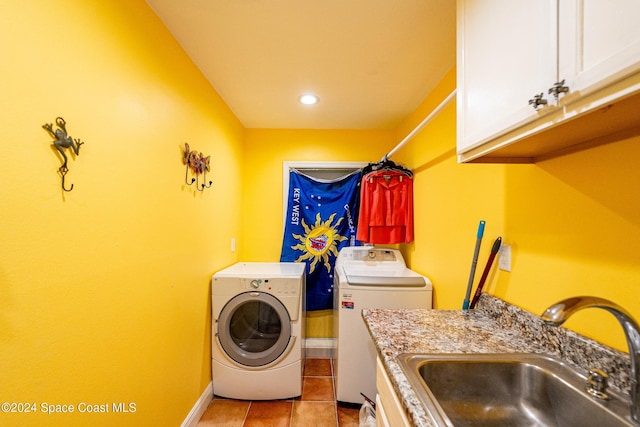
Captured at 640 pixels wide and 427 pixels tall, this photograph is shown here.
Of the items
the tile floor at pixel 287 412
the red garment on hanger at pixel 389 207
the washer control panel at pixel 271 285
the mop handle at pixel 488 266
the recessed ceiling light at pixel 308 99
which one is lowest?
the tile floor at pixel 287 412

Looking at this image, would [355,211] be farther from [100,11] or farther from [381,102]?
[100,11]

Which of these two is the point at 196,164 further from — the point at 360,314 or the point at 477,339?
the point at 477,339

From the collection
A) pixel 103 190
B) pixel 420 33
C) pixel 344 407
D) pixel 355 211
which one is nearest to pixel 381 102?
pixel 420 33

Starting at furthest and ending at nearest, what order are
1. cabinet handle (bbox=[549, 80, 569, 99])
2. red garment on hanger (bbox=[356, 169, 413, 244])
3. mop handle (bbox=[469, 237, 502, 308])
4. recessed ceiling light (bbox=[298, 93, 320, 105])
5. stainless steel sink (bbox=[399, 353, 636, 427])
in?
red garment on hanger (bbox=[356, 169, 413, 244])
recessed ceiling light (bbox=[298, 93, 320, 105])
mop handle (bbox=[469, 237, 502, 308])
stainless steel sink (bbox=[399, 353, 636, 427])
cabinet handle (bbox=[549, 80, 569, 99])

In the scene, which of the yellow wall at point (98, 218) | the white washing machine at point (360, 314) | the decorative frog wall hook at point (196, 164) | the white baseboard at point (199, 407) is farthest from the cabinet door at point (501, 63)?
the white baseboard at point (199, 407)

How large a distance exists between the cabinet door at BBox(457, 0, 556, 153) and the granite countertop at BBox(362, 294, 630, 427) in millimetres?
711

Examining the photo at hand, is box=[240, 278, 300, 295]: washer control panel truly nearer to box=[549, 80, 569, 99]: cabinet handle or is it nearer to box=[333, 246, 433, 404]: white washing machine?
box=[333, 246, 433, 404]: white washing machine

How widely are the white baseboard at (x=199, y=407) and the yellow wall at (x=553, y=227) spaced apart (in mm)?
1824

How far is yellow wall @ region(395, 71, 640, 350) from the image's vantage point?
0.73 metres

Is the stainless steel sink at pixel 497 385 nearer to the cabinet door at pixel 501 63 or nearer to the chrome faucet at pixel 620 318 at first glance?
the chrome faucet at pixel 620 318

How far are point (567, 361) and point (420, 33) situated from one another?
1.63 metres

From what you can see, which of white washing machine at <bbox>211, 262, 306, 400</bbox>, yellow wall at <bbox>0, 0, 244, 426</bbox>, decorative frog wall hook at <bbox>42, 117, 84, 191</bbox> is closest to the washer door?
white washing machine at <bbox>211, 262, 306, 400</bbox>

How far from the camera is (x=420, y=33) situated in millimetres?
1439

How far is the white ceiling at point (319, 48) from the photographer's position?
129cm
